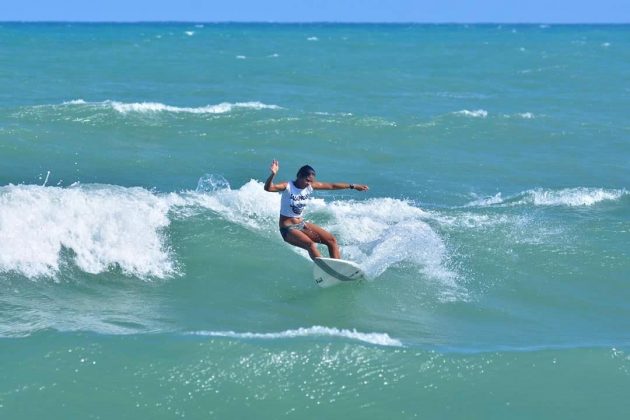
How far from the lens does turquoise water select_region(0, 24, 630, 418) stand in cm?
891

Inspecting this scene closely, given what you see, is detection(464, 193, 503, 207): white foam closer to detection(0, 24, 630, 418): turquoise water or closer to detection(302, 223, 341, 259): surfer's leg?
detection(0, 24, 630, 418): turquoise water

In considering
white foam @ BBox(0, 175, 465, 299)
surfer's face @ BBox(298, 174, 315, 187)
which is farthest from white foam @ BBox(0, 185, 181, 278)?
surfer's face @ BBox(298, 174, 315, 187)

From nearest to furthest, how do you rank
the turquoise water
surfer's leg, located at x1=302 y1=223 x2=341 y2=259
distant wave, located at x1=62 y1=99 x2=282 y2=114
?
the turquoise water, surfer's leg, located at x1=302 y1=223 x2=341 y2=259, distant wave, located at x1=62 y1=99 x2=282 y2=114

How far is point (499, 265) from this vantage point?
13.7 metres

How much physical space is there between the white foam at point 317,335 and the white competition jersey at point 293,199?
7.20 ft

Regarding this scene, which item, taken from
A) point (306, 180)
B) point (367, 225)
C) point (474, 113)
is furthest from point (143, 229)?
point (474, 113)

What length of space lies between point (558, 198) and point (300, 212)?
7347mm

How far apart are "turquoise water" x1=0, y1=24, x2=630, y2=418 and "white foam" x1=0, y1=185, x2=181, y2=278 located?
33 mm

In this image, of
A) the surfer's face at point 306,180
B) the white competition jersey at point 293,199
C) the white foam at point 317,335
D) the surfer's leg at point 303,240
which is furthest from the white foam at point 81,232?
the white foam at point 317,335

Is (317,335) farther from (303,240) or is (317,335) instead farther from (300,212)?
(300,212)

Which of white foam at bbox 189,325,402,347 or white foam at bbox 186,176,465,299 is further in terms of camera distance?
white foam at bbox 186,176,465,299

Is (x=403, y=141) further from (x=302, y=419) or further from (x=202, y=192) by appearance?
(x=302, y=419)

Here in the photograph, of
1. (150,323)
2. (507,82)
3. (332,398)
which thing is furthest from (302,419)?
(507,82)

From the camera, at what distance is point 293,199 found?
11961 millimetres
